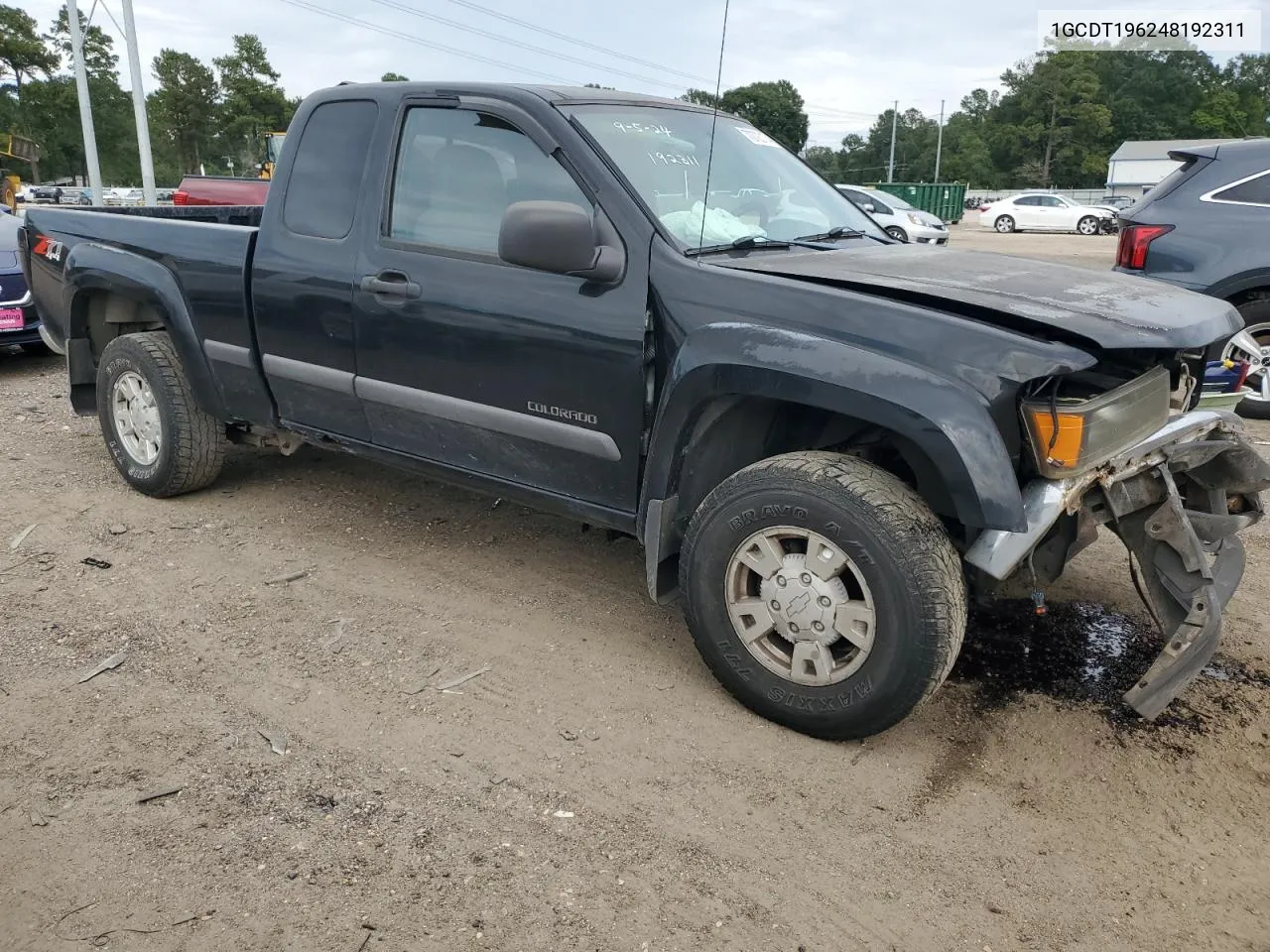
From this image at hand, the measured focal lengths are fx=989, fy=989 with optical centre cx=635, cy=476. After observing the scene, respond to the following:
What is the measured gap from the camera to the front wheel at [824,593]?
2723 mm

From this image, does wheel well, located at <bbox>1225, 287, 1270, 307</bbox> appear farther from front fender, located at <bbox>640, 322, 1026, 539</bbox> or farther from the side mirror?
the side mirror

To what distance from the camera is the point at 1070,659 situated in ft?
11.7

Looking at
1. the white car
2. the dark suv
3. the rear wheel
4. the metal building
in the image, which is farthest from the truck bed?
the metal building

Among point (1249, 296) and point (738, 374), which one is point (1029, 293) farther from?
point (1249, 296)

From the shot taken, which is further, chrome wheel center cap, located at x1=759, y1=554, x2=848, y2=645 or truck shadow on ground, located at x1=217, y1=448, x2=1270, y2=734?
truck shadow on ground, located at x1=217, y1=448, x2=1270, y2=734

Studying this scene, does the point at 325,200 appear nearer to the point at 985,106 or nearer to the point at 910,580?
the point at 910,580

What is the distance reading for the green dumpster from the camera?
4153 cm

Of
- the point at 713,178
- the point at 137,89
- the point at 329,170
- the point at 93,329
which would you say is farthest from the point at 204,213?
the point at 137,89

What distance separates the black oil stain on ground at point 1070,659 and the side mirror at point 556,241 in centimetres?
177

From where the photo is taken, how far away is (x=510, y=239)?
311 cm

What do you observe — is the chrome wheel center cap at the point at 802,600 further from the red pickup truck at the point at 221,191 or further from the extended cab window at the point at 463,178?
the red pickup truck at the point at 221,191

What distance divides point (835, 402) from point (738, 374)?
31 centimetres

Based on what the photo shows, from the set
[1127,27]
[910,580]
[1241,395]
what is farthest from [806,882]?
[1127,27]

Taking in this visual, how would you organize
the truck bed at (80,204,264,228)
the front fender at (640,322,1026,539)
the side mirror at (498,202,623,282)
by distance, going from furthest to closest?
the truck bed at (80,204,264,228)
the side mirror at (498,202,623,282)
the front fender at (640,322,1026,539)
